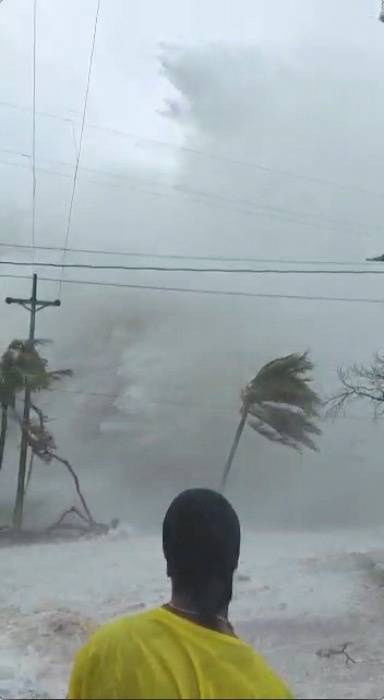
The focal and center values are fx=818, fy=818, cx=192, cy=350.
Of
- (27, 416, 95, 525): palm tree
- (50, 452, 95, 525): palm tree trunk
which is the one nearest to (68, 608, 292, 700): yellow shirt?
(50, 452, 95, 525): palm tree trunk

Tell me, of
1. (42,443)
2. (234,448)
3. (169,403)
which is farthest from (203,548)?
(169,403)

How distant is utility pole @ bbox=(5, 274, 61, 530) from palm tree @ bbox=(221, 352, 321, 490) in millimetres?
898

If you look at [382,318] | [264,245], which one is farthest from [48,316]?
[382,318]

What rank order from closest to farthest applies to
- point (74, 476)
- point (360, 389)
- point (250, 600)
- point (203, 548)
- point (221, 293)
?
point (203, 548) < point (250, 600) < point (74, 476) < point (360, 389) < point (221, 293)

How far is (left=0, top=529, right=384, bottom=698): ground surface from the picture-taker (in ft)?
8.33

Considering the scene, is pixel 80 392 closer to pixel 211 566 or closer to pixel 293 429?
pixel 293 429

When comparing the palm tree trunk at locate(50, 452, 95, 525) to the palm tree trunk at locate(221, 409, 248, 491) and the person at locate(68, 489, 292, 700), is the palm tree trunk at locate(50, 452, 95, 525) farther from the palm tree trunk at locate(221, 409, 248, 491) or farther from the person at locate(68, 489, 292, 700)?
the person at locate(68, 489, 292, 700)

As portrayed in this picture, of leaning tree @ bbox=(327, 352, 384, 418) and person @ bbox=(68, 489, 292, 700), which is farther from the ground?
leaning tree @ bbox=(327, 352, 384, 418)

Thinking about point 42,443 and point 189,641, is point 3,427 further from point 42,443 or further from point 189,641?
point 189,641

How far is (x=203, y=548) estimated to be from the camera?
3.58 ft

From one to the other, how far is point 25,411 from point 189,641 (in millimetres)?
2676

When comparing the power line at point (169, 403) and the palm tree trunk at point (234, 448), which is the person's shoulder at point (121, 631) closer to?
the palm tree trunk at point (234, 448)

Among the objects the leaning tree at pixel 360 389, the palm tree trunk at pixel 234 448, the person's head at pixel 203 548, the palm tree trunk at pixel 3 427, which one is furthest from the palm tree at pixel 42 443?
the person's head at pixel 203 548

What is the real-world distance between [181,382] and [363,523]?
3.41ft
